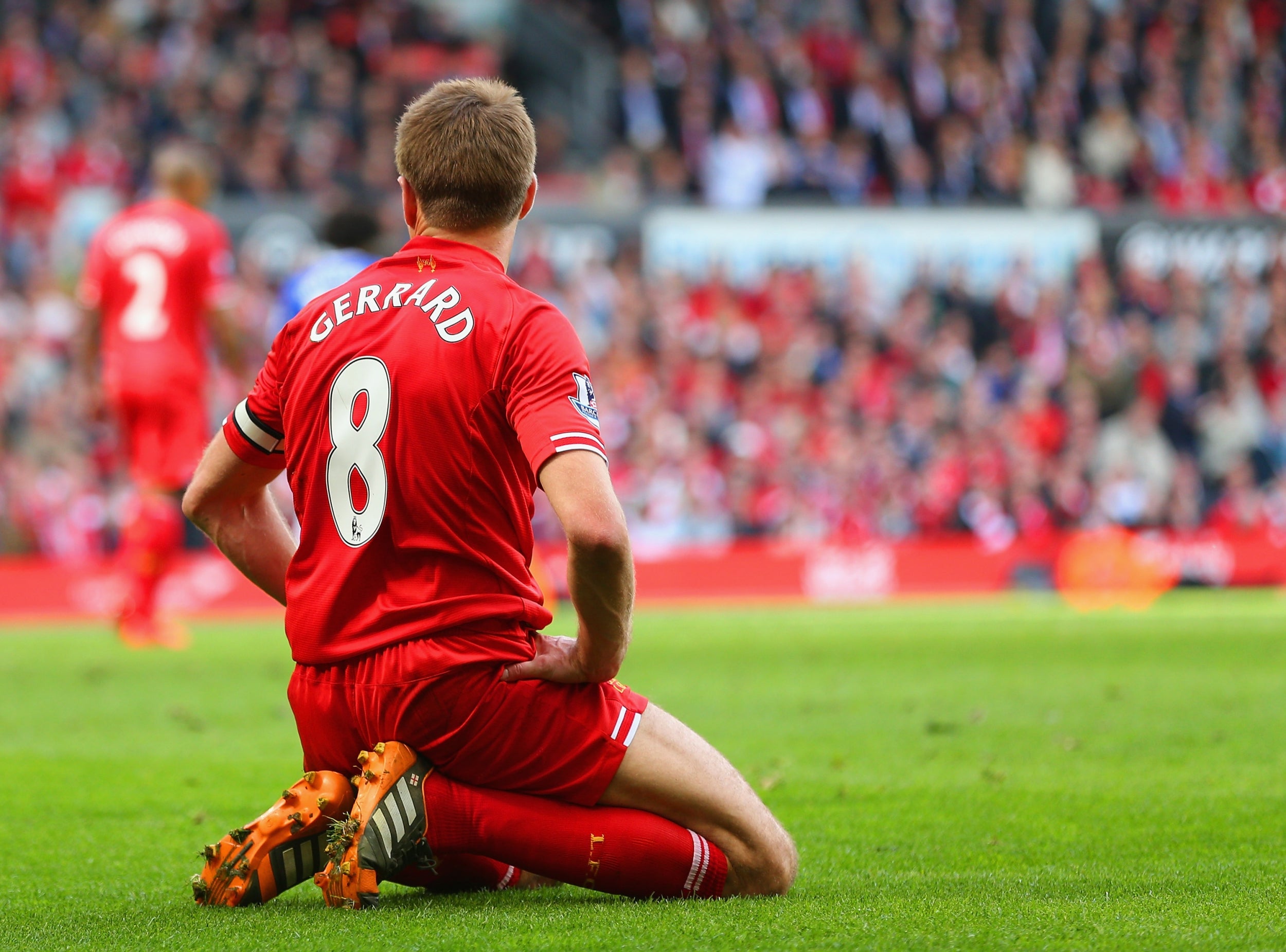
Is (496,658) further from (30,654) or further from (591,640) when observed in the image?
(30,654)

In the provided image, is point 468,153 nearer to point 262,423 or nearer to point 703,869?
point 262,423

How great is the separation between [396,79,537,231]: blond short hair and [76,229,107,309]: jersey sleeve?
6562 mm

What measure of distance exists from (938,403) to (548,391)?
16274mm

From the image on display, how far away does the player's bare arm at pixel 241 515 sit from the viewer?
152 inches

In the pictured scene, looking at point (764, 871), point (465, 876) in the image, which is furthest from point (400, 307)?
point (764, 871)

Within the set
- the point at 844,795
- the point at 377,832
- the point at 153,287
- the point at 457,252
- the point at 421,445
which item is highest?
the point at 153,287

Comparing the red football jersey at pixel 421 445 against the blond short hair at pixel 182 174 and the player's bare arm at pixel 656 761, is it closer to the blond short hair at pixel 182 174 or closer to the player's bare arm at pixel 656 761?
the player's bare arm at pixel 656 761

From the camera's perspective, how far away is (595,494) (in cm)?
325

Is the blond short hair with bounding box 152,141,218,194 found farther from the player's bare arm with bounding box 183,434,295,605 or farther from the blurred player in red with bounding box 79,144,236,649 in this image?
the player's bare arm with bounding box 183,434,295,605

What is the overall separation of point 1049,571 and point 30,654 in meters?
10.2

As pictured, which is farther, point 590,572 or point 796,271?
point 796,271

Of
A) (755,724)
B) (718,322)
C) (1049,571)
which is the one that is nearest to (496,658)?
(755,724)

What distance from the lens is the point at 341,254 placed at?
8414mm

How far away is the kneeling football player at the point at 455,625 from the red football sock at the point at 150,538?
20.4 feet
